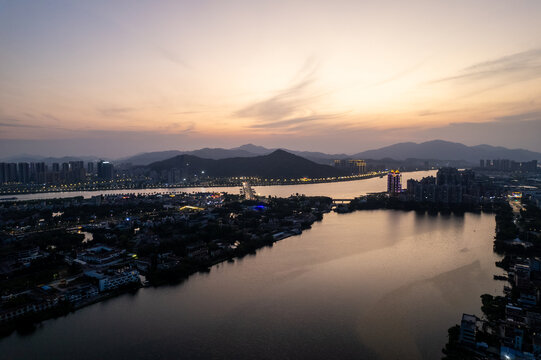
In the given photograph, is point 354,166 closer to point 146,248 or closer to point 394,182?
point 394,182

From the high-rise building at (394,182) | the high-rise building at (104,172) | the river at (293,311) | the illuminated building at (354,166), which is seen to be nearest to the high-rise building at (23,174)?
the high-rise building at (104,172)

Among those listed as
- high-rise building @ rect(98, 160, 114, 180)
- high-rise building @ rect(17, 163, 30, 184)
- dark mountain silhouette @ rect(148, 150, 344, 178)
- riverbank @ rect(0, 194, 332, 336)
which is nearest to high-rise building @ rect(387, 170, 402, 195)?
riverbank @ rect(0, 194, 332, 336)

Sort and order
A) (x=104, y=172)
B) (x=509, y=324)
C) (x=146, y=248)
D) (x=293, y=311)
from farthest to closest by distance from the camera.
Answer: (x=104, y=172), (x=146, y=248), (x=293, y=311), (x=509, y=324)

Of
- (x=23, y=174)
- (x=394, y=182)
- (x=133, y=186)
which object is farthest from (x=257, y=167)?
(x=23, y=174)

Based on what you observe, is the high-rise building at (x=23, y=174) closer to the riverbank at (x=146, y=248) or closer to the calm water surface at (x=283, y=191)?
the calm water surface at (x=283, y=191)

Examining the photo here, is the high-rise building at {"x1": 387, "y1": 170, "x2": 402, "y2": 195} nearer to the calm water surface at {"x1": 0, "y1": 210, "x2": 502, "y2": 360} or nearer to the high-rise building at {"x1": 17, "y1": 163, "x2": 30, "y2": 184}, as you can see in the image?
the calm water surface at {"x1": 0, "y1": 210, "x2": 502, "y2": 360}
